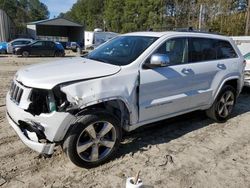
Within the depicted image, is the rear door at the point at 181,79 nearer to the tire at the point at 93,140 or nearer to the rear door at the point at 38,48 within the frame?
the tire at the point at 93,140

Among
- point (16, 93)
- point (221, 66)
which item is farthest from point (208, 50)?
point (16, 93)

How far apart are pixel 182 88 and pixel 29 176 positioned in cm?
270

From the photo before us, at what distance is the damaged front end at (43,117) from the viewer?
3.42m

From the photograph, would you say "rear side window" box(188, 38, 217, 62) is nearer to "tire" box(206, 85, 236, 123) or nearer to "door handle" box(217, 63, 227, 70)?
"door handle" box(217, 63, 227, 70)

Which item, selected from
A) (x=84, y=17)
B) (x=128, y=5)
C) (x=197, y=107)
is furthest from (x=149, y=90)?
(x=84, y=17)

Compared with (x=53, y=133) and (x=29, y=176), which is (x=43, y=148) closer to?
(x=53, y=133)

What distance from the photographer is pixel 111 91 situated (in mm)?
3723

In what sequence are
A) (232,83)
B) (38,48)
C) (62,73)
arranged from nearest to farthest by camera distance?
1. (62,73)
2. (232,83)
3. (38,48)

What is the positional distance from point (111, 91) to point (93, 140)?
27.6 inches

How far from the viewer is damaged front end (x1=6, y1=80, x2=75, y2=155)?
342cm

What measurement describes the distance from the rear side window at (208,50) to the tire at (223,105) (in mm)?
672

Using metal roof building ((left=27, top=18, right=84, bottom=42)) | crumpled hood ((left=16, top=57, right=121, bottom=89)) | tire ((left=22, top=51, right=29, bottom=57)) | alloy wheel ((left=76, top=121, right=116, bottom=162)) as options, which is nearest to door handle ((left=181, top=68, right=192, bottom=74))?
crumpled hood ((left=16, top=57, right=121, bottom=89))

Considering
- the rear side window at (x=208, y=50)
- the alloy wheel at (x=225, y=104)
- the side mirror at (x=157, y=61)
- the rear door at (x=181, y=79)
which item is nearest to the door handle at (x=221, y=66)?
the rear door at (x=181, y=79)

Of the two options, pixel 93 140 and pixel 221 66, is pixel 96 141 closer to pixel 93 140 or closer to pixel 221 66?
pixel 93 140
